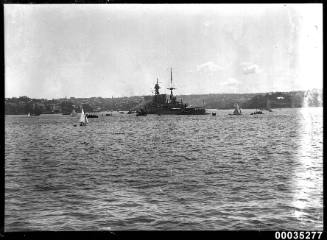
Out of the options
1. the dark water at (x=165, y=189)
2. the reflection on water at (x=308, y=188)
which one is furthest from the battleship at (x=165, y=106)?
the reflection on water at (x=308, y=188)

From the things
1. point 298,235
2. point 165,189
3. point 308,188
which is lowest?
point 165,189

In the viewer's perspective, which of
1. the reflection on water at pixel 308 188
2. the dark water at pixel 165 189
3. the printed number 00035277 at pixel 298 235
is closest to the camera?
the printed number 00035277 at pixel 298 235

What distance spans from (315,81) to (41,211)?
38.8 ft

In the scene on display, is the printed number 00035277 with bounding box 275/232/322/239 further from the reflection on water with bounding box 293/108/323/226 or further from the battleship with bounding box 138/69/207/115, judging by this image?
the battleship with bounding box 138/69/207/115

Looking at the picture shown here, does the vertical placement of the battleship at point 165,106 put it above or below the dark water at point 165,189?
above

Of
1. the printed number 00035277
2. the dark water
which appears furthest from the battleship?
the printed number 00035277

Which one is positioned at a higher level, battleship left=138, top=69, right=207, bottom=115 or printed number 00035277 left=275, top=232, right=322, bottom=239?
battleship left=138, top=69, right=207, bottom=115

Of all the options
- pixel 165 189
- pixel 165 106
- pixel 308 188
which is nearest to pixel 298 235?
pixel 308 188

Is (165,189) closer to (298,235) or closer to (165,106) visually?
(298,235)

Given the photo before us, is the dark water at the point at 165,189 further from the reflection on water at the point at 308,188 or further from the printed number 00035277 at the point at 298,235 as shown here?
the printed number 00035277 at the point at 298,235

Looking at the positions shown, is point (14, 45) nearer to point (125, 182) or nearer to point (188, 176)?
point (125, 182)

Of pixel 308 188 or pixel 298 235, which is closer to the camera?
pixel 298 235

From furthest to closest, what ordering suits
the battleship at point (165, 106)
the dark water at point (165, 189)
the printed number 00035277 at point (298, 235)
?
the battleship at point (165, 106)
the dark water at point (165, 189)
the printed number 00035277 at point (298, 235)

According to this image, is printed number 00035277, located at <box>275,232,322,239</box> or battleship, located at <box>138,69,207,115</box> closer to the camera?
printed number 00035277, located at <box>275,232,322,239</box>
